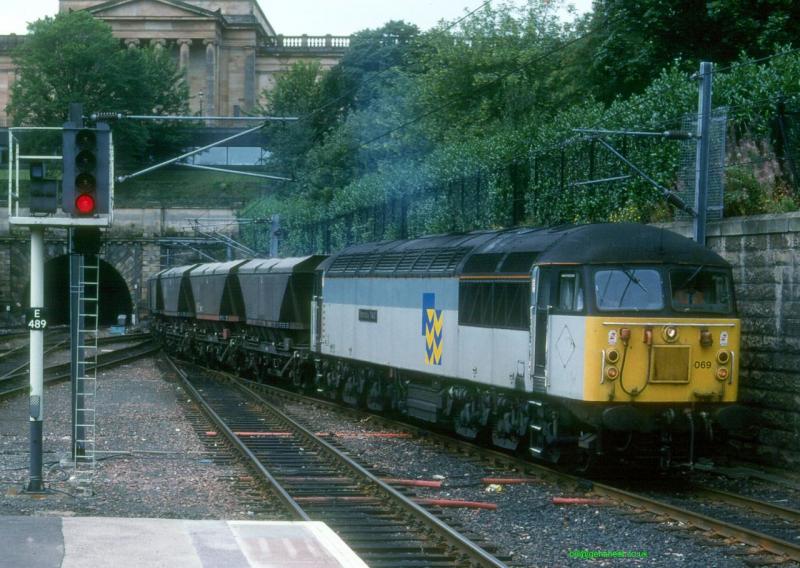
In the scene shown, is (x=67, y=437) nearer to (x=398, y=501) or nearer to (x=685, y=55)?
(x=398, y=501)

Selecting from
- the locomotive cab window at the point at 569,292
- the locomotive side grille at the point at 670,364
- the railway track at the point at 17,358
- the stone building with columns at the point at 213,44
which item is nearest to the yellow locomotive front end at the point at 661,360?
the locomotive side grille at the point at 670,364

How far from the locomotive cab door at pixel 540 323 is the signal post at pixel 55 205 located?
5307 millimetres

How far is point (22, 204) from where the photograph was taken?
78125 millimetres

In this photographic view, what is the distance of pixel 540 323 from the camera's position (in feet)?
53.6

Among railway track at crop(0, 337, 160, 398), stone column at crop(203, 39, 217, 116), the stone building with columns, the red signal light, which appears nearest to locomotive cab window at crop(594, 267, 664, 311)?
the red signal light

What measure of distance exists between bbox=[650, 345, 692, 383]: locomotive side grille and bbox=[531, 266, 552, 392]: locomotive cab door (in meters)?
1.42

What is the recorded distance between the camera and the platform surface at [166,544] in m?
9.79

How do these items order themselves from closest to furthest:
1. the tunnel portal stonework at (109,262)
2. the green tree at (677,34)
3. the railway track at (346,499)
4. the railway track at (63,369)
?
the railway track at (346,499)
the railway track at (63,369)
the green tree at (677,34)
the tunnel portal stonework at (109,262)

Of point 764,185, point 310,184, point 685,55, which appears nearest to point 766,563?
point 764,185

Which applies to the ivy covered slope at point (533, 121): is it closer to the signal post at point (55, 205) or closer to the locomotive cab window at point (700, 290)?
the locomotive cab window at point (700, 290)

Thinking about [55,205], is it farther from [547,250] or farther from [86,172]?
[547,250]

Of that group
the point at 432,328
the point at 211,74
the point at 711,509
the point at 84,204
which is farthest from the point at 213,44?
the point at 711,509

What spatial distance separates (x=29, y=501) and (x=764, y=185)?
39.1ft

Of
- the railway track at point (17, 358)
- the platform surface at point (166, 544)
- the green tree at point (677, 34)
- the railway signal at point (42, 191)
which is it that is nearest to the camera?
the platform surface at point (166, 544)
